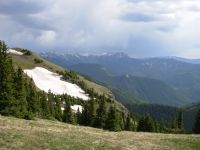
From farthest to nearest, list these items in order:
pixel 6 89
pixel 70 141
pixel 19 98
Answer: pixel 19 98
pixel 6 89
pixel 70 141

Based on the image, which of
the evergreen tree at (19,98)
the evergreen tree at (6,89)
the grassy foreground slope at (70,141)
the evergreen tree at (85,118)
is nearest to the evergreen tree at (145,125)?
the evergreen tree at (85,118)

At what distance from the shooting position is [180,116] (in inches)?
5674

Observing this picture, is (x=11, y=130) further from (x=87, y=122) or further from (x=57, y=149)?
(x=87, y=122)

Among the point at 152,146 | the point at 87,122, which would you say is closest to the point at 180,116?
the point at 87,122

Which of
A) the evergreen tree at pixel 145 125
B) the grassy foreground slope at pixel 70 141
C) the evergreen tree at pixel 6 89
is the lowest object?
the grassy foreground slope at pixel 70 141

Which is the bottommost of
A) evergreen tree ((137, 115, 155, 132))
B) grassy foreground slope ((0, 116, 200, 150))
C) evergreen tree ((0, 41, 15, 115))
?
grassy foreground slope ((0, 116, 200, 150))

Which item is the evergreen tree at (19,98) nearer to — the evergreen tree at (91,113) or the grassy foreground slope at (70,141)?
the grassy foreground slope at (70,141)

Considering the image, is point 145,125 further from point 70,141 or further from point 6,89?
point 70,141

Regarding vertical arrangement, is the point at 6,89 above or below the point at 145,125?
above

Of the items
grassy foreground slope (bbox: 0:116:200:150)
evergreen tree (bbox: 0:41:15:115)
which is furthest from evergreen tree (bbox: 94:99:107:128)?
grassy foreground slope (bbox: 0:116:200:150)

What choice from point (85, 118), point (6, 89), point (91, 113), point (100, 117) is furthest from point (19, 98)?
point (85, 118)

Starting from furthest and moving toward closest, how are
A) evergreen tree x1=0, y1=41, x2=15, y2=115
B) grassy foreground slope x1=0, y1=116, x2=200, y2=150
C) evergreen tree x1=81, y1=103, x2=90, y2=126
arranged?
1. evergreen tree x1=81, y1=103, x2=90, y2=126
2. evergreen tree x1=0, y1=41, x2=15, y2=115
3. grassy foreground slope x1=0, y1=116, x2=200, y2=150

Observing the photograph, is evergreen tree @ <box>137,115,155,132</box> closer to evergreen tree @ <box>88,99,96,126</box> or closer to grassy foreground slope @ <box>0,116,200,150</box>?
evergreen tree @ <box>88,99,96,126</box>

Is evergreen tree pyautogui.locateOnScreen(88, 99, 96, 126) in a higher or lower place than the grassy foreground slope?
higher
